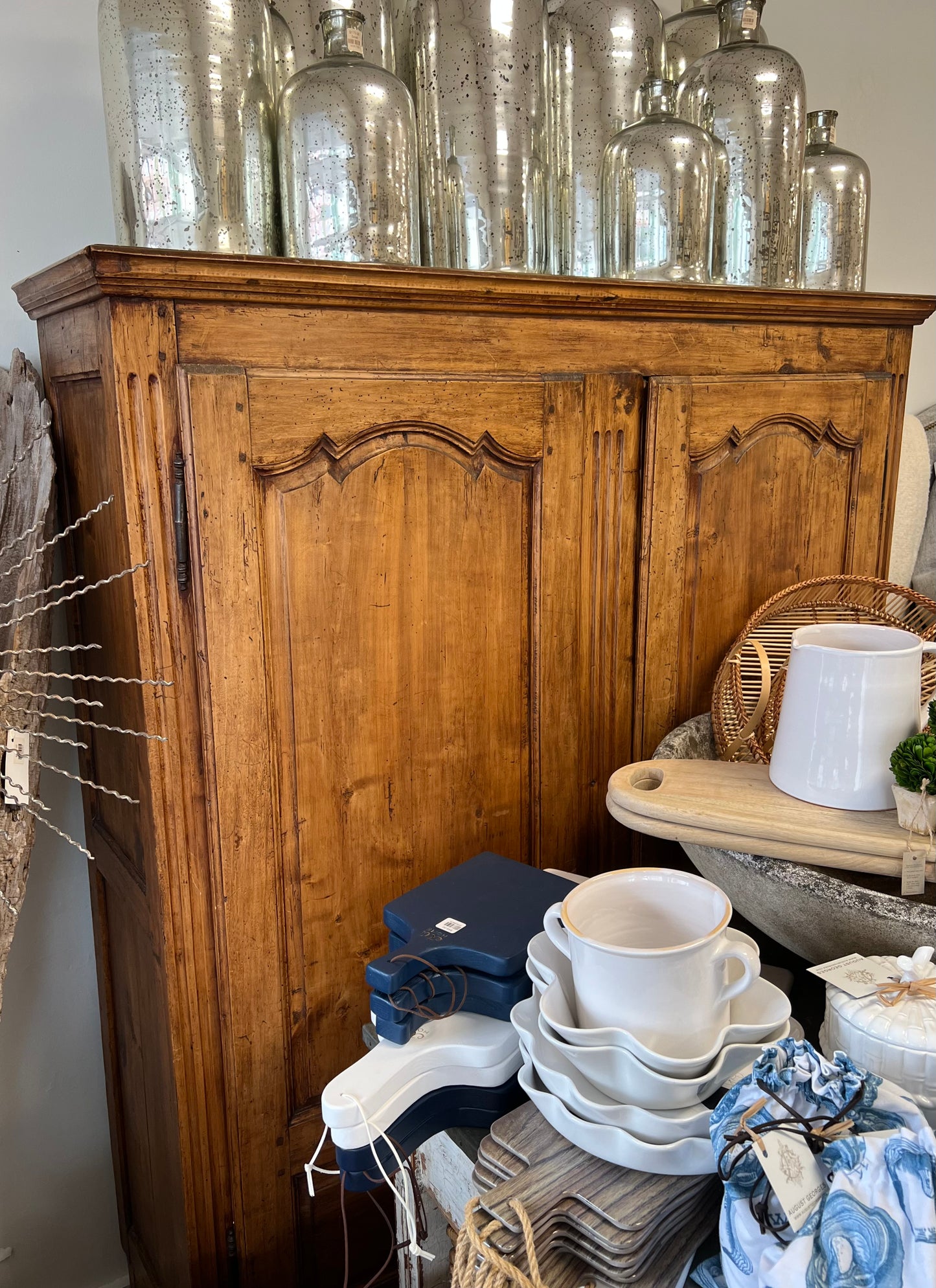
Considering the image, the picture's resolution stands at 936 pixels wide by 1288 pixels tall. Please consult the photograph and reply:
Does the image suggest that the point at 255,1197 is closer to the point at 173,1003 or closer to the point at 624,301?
the point at 173,1003

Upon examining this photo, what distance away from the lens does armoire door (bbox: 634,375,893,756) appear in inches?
46.7

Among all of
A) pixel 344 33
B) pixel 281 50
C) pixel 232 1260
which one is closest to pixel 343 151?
pixel 344 33

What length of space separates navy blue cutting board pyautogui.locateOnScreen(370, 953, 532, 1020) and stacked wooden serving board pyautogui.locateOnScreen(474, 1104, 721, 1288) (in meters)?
0.14

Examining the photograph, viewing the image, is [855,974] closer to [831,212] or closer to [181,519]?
[181,519]

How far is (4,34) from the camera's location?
1.10 metres

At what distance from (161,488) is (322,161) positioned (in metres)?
0.37

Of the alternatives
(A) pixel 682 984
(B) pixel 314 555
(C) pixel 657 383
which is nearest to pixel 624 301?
(C) pixel 657 383

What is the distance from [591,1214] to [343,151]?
93 cm

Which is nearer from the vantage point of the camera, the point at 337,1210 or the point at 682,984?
the point at 682,984

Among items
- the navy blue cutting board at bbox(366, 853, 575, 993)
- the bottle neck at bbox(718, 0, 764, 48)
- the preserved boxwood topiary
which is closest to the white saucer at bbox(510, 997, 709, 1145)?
the navy blue cutting board at bbox(366, 853, 575, 993)

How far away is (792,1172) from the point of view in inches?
22.8

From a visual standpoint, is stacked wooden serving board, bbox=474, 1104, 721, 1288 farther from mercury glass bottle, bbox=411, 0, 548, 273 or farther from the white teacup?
mercury glass bottle, bbox=411, 0, 548, 273

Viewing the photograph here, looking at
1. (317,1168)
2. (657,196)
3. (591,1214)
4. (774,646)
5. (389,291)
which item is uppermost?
(657,196)

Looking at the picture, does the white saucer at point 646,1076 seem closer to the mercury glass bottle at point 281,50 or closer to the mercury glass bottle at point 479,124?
the mercury glass bottle at point 479,124
